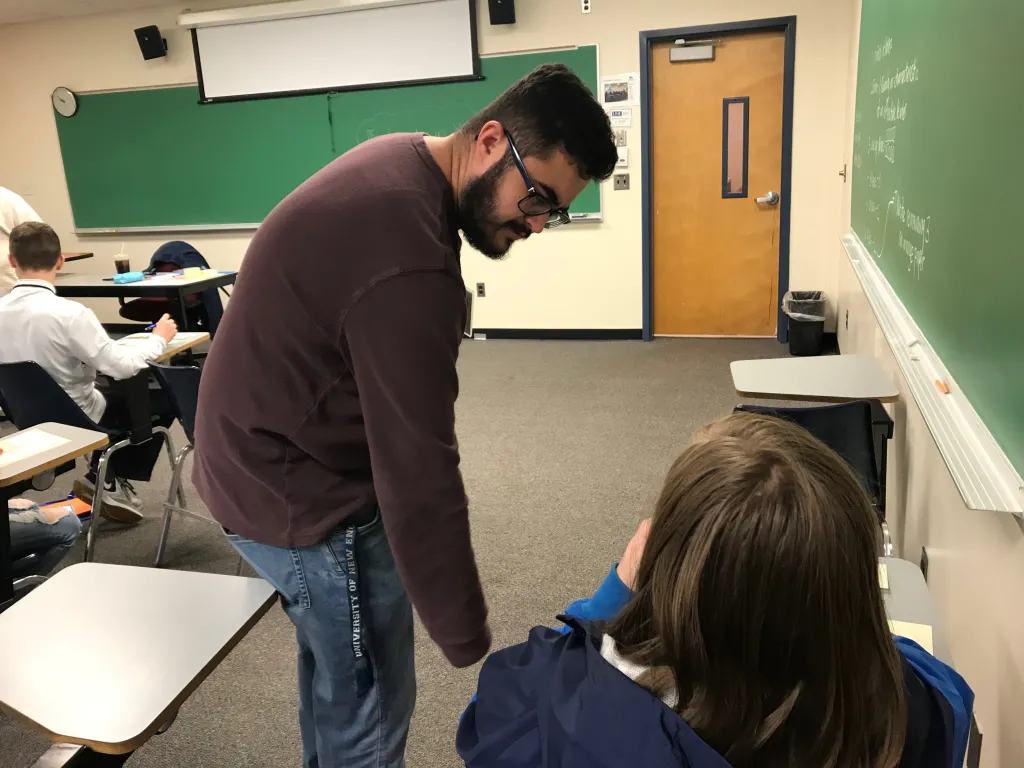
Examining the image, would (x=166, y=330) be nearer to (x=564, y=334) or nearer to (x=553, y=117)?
(x=553, y=117)

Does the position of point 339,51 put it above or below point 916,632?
above

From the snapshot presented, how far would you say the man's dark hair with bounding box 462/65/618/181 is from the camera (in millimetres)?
989

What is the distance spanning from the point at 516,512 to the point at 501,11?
11.4 feet

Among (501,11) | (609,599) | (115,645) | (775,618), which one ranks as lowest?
(115,645)

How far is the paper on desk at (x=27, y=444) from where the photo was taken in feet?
5.81

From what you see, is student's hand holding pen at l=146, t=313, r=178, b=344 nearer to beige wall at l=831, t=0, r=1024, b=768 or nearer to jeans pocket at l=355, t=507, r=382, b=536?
jeans pocket at l=355, t=507, r=382, b=536

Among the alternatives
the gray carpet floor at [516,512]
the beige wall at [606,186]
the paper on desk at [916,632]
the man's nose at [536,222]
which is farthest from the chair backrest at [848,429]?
the beige wall at [606,186]

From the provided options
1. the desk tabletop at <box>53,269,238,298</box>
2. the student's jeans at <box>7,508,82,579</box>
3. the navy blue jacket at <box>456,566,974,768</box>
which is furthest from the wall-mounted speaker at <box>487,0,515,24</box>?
the navy blue jacket at <box>456,566,974,768</box>

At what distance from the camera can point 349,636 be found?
1141 millimetres

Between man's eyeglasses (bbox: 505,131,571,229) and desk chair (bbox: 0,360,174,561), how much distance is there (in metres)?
1.95

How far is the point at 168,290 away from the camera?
13.8ft

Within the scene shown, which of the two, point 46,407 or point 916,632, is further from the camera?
point 46,407

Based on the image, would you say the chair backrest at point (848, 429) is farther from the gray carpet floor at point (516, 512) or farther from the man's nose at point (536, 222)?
the man's nose at point (536, 222)

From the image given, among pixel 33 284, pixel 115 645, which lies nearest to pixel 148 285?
pixel 33 284
